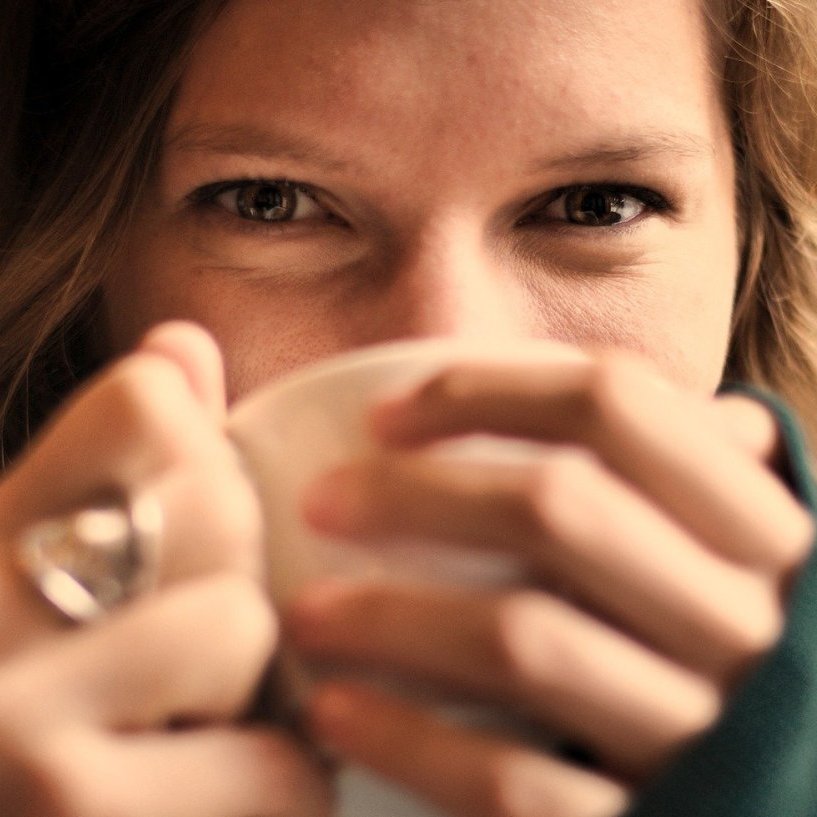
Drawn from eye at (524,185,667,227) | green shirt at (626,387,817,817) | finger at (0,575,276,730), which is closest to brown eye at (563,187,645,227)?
eye at (524,185,667,227)

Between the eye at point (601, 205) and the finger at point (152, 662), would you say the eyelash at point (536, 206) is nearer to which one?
the eye at point (601, 205)

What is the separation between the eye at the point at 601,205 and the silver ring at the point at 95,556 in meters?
0.64

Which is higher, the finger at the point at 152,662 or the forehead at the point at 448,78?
the forehead at the point at 448,78

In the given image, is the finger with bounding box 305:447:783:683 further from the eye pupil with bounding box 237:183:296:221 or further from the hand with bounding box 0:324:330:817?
the eye pupil with bounding box 237:183:296:221

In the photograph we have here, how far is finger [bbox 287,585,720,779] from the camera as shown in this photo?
47cm

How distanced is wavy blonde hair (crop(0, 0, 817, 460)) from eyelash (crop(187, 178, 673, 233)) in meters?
0.08

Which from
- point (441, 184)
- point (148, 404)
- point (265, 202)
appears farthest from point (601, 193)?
point (148, 404)

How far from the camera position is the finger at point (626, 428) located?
49 cm

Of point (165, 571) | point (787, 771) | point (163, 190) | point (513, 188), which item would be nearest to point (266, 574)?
point (165, 571)

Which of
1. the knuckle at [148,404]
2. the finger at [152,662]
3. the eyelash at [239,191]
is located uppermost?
the eyelash at [239,191]

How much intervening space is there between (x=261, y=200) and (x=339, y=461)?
0.62 meters

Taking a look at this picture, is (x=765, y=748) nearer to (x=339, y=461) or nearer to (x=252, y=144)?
(x=339, y=461)

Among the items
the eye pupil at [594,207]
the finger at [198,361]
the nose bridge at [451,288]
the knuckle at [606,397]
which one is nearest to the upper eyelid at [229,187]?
the nose bridge at [451,288]

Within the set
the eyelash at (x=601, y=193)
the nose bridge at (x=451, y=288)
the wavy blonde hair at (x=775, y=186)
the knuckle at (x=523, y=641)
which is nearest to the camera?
the knuckle at (x=523, y=641)
